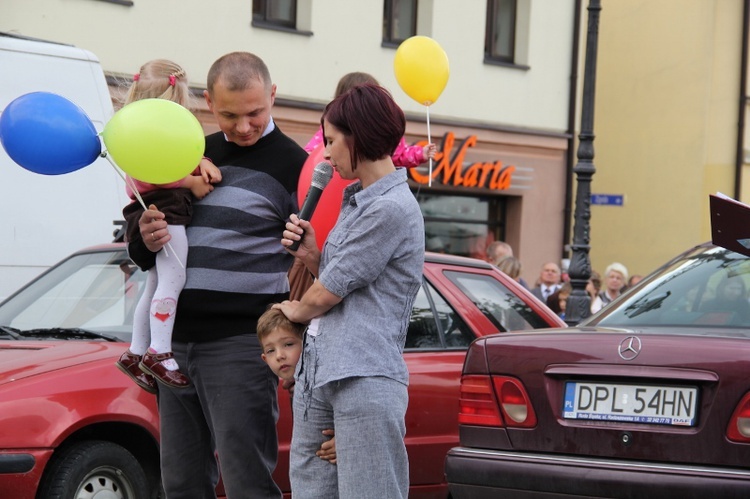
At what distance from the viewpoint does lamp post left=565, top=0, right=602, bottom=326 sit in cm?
1171

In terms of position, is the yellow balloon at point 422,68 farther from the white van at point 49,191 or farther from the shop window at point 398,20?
the shop window at point 398,20

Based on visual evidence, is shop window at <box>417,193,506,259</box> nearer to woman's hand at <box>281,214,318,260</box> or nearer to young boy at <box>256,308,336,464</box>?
young boy at <box>256,308,336,464</box>

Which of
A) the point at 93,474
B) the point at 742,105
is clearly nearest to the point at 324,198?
the point at 93,474

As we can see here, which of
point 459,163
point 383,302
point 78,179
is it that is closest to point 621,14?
point 459,163

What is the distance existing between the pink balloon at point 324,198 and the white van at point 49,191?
4.04m

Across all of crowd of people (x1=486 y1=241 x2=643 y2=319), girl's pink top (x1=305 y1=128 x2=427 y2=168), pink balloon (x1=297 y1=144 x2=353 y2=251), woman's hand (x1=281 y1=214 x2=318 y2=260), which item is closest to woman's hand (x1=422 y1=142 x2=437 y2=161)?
girl's pink top (x1=305 y1=128 x2=427 y2=168)

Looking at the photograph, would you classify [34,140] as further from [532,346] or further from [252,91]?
[532,346]

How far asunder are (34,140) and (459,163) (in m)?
15.5

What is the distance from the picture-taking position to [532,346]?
5.35 metres

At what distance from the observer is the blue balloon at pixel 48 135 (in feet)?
13.8

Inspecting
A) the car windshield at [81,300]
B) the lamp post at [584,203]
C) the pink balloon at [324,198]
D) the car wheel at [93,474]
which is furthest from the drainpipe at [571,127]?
the pink balloon at [324,198]

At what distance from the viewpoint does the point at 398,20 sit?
19016 millimetres

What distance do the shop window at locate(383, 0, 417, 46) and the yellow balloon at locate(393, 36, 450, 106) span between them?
12.8 m

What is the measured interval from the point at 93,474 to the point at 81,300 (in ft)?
3.83
